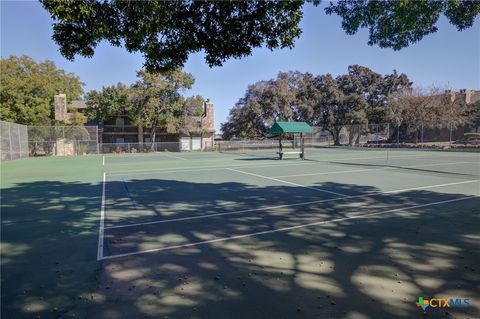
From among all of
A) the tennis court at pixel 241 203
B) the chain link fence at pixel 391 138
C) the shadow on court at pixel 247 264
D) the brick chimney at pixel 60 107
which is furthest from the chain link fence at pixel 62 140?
the shadow on court at pixel 247 264

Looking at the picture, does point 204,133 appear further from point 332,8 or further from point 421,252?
point 421,252

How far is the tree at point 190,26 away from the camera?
18.3 ft

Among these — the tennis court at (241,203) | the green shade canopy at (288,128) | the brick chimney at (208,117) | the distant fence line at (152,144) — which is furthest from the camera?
the brick chimney at (208,117)

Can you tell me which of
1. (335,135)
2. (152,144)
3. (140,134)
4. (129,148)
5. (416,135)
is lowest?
(129,148)

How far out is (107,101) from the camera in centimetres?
4684

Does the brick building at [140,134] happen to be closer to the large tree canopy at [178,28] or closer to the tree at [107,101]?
the tree at [107,101]

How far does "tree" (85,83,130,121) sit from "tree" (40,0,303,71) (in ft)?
141

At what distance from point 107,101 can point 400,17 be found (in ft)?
150

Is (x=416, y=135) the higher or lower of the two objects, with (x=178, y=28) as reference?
lower

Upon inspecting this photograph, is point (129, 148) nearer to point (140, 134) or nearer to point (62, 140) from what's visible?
point (62, 140)

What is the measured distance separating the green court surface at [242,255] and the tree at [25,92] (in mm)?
35142

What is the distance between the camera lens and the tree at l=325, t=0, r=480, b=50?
7.25 m

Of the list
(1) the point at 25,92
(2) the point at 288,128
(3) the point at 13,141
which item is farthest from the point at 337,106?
(3) the point at 13,141

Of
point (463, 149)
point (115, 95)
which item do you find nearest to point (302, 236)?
point (463, 149)
